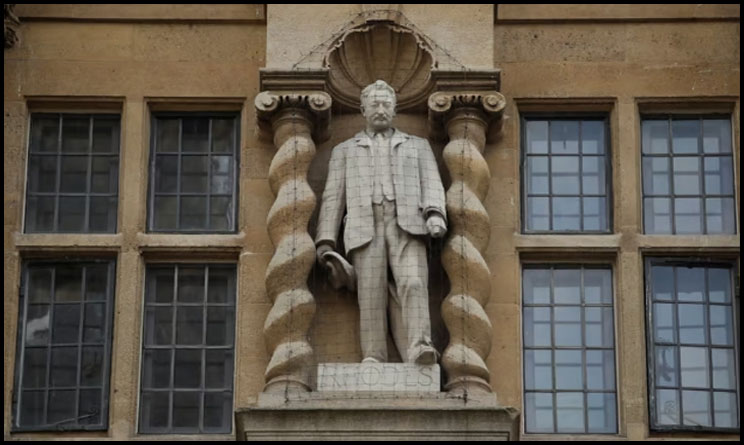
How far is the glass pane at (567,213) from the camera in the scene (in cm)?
2294

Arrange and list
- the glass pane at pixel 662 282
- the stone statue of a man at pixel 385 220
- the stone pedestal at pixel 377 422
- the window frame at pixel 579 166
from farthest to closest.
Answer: the window frame at pixel 579 166 → the glass pane at pixel 662 282 → the stone statue of a man at pixel 385 220 → the stone pedestal at pixel 377 422

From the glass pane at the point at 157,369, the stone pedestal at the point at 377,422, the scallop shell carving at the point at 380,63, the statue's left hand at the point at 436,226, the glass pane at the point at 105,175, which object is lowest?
the stone pedestal at the point at 377,422

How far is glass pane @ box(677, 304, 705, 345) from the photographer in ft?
73.9

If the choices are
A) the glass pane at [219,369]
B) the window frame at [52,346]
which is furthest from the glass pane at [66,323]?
the glass pane at [219,369]

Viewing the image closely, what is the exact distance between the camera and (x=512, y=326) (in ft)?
73.4

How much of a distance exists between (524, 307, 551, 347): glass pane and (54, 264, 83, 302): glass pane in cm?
355

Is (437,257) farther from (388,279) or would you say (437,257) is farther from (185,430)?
(185,430)

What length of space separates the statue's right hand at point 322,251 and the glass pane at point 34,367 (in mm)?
→ 2303

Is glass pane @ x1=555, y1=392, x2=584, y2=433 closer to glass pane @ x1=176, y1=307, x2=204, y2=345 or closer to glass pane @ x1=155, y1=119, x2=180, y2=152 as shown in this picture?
glass pane @ x1=176, y1=307, x2=204, y2=345

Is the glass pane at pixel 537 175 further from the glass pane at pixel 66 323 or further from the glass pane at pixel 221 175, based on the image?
the glass pane at pixel 66 323

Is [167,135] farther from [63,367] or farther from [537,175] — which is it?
[537,175]

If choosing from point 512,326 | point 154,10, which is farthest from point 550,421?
point 154,10

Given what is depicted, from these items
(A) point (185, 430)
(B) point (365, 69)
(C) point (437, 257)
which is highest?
(B) point (365, 69)

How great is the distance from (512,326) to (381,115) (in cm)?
195
